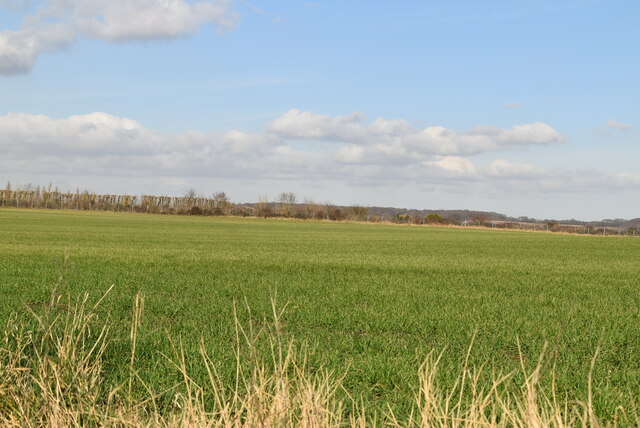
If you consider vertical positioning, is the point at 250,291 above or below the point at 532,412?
below

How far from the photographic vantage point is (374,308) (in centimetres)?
1151

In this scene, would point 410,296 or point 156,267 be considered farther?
point 156,267

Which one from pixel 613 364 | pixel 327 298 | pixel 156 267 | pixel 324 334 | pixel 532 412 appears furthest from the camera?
pixel 156 267

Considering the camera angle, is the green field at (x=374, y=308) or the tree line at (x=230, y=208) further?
the tree line at (x=230, y=208)

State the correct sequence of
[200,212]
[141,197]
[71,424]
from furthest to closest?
[141,197]
[200,212]
[71,424]

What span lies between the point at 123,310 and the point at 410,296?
568cm

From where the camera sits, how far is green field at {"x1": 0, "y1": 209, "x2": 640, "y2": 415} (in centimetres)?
698

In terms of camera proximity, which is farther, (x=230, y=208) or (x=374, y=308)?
(x=230, y=208)

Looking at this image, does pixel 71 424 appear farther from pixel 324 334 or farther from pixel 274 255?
pixel 274 255

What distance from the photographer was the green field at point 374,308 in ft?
22.9

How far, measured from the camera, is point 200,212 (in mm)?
96625

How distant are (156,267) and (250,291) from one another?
6.01 meters

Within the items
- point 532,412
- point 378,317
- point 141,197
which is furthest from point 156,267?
point 141,197

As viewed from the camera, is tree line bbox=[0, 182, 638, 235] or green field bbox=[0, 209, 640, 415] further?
tree line bbox=[0, 182, 638, 235]
